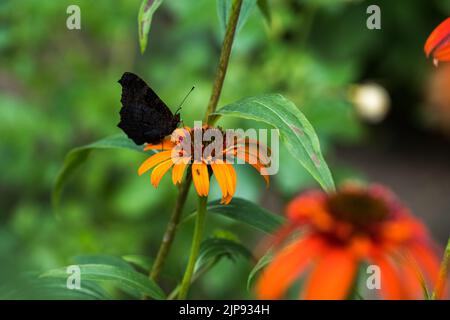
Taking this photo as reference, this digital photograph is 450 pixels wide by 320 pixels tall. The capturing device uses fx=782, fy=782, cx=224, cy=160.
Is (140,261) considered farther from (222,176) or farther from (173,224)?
(222,176)

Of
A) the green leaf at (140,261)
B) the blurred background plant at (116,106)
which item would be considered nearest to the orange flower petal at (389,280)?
the green leaf at (140,261)

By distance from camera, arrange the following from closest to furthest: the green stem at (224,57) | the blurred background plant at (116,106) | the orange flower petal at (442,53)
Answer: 1. the orange flower petal at (442,53)
2. the green stem at (224,57)
3. the blurred background plant at (116,106)

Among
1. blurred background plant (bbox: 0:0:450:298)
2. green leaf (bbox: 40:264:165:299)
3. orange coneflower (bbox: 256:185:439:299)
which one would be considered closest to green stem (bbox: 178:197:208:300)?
green leaf (bbox: 40:264:165:299)

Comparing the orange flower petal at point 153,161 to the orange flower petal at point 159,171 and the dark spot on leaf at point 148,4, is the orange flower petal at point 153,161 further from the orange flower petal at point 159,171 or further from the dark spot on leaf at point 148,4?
the dark spot on leaf at point 148,4

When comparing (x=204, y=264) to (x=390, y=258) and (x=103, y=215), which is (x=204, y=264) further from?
(x=103, y=215)

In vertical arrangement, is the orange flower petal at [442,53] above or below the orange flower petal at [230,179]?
above

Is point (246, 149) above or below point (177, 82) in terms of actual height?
below

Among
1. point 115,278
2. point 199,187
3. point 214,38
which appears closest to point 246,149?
point 199,187
